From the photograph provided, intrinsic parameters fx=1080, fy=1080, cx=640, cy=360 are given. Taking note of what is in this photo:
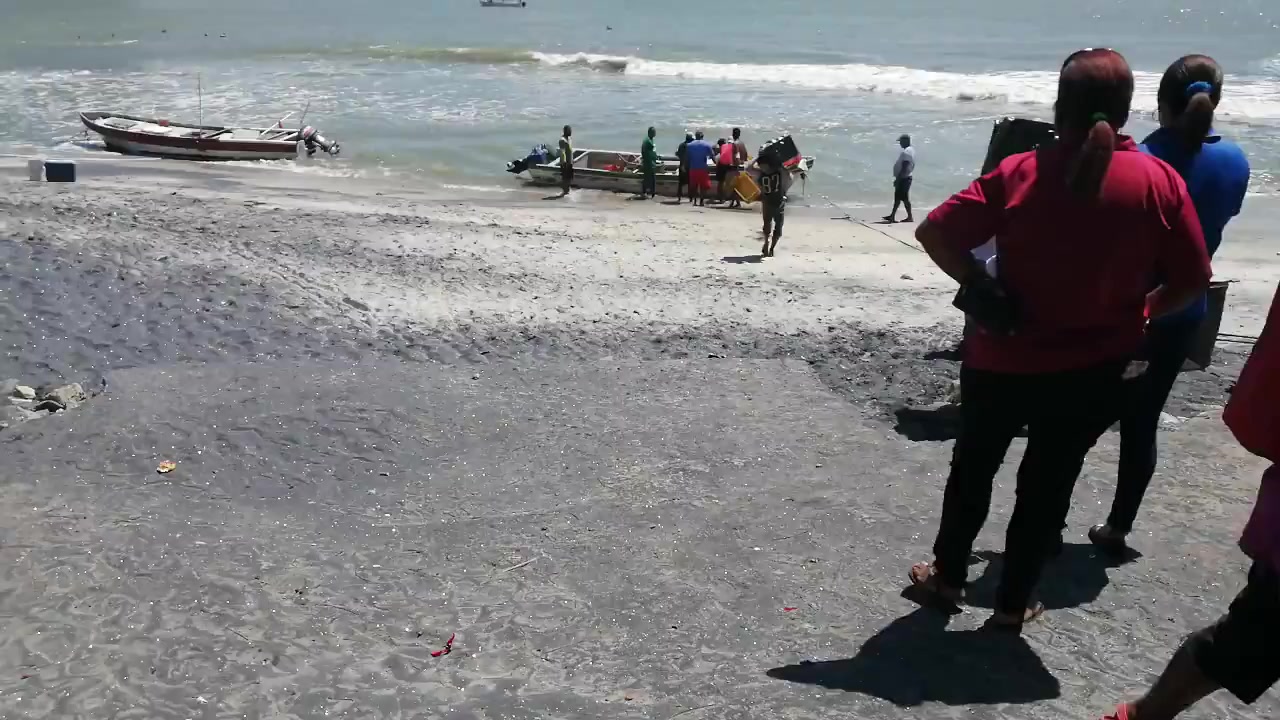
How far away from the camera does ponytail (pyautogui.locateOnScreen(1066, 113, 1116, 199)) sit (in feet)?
11.0

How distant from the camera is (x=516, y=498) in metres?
5.42

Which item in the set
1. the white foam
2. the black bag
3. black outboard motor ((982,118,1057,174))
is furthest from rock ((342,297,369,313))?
the white foam

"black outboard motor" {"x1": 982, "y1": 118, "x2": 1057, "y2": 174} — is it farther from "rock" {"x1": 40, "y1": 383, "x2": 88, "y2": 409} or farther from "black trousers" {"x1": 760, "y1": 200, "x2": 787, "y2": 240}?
"black trousers" {"x1": 760, "y1": 200, "x2": 787, "y2": 240}

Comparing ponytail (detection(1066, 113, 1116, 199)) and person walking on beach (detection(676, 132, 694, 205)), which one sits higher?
ponytail (detection(1066, 113, 1116, 199))

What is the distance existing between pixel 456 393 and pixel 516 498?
171 centimetres

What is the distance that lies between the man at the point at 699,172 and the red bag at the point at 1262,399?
1996 centimetres

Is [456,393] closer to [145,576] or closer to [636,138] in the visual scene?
[145,576]

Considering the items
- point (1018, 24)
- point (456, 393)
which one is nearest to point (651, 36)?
point (1018, 24)

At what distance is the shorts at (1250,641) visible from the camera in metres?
2.64

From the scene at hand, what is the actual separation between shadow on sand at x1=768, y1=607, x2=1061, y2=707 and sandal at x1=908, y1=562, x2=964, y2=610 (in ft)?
0.40

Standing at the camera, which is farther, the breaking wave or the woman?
the breaking wave

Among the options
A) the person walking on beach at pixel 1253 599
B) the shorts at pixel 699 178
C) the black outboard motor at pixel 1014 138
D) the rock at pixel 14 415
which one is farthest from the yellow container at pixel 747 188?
the person walking on beach at pixel 1253 599

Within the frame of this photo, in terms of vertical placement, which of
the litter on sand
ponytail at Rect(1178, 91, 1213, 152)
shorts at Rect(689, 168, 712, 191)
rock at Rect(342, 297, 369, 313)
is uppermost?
ponytail at Rect(1178, 91, 1213, 152)

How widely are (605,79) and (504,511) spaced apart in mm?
48174
